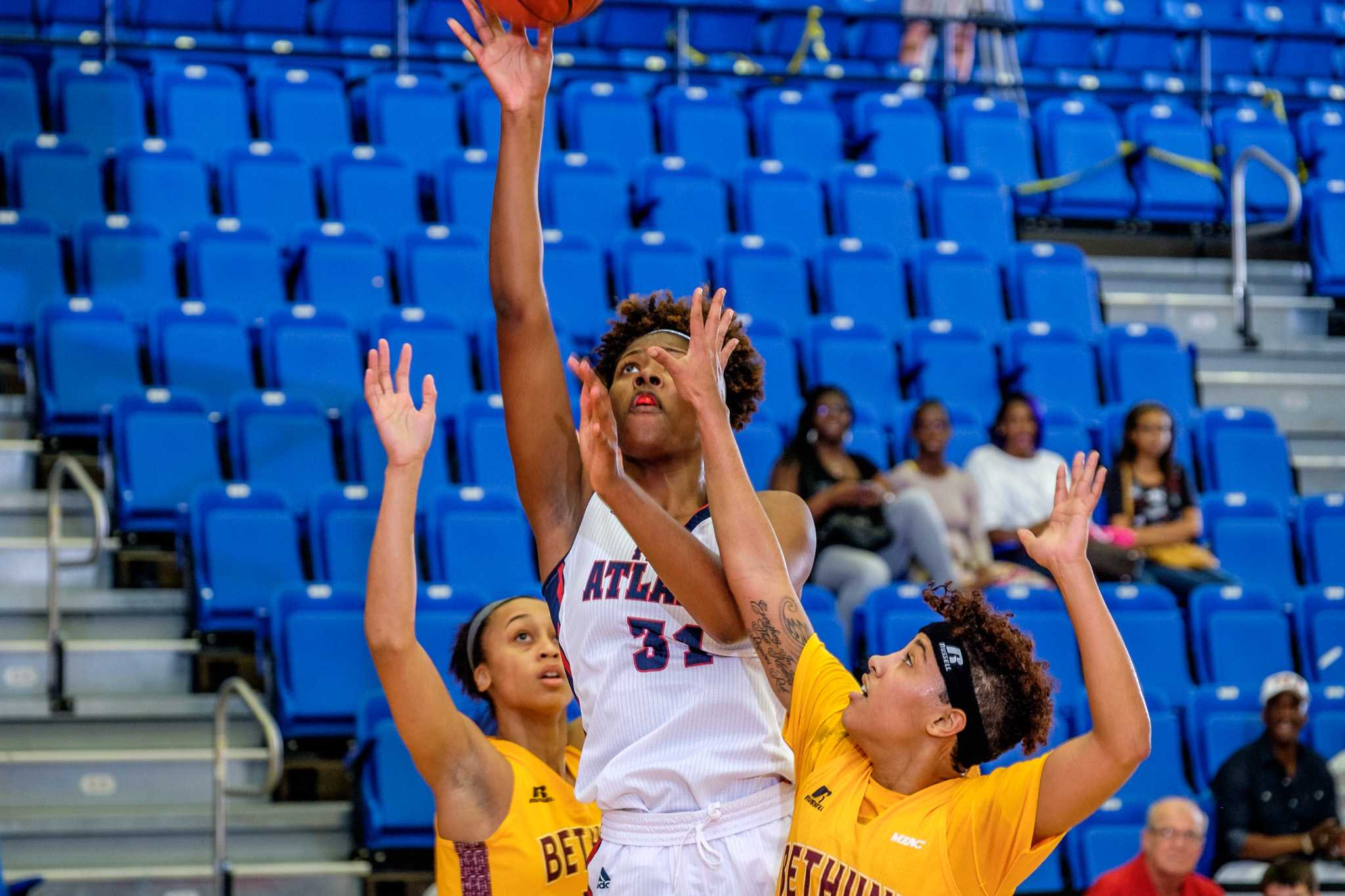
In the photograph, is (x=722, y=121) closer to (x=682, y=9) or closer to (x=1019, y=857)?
(x=682, y=9)

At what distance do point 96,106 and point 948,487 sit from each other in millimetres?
4407

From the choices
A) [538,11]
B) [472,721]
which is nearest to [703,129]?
[538,11]

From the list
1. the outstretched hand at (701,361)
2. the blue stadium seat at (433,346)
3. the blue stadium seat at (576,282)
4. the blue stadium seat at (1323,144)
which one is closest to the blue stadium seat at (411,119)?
the blue stadium seat at (576,282)

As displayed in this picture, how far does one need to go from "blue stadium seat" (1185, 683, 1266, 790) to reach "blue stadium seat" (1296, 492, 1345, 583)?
1304 mm

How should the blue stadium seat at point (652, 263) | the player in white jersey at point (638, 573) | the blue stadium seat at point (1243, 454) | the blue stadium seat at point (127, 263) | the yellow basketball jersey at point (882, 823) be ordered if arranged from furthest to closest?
the blue stadium seat at point (1243, 454) < the blue stadium seat at point (652, 263) < the blue stadium seat at point (127, 263) < the player in white jersey at point (638, 573) < the yellow basketball jersey at point (882, 823)

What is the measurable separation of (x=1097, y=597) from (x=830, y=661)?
55cm

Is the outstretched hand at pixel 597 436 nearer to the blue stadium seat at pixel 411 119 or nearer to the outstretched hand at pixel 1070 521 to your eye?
the outstretched hand at pixel 1070 521

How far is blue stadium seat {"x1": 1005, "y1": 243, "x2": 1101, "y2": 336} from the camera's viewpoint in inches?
330

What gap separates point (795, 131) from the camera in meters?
9.16

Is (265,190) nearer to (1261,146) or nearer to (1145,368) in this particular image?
(1145,368)

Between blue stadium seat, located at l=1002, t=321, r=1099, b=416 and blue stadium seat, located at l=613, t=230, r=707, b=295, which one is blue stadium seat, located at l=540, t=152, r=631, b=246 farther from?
blue stadium seat, located at l=1002, t=321, r=1099, b=416

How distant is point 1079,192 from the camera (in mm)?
9305

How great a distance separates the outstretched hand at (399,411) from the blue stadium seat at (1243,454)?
18.2 ft

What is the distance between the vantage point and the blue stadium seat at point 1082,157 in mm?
9312
